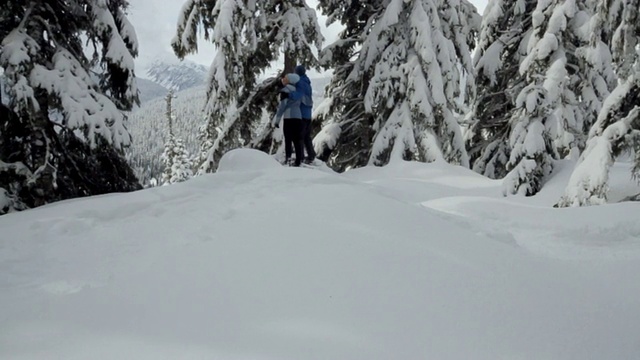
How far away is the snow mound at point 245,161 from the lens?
6.64 meters

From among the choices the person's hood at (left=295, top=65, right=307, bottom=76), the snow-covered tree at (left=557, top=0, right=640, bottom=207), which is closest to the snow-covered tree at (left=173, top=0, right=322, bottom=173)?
the person's hood at (left=295, top=65, right=307, bottom=76)

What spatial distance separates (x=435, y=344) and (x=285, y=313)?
780mm

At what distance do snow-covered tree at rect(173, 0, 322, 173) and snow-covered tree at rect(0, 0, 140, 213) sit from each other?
1750 mm

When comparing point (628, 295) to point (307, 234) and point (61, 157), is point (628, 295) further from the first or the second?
point (61, 157)

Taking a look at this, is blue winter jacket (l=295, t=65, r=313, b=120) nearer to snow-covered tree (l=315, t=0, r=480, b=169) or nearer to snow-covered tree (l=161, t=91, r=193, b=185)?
snow-covered tree (l=315, t=0, r=480, b=169)

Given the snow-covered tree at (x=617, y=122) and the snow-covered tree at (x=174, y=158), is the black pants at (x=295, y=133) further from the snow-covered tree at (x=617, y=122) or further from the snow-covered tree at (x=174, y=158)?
the snow-covered tree at (x=174, y=158)

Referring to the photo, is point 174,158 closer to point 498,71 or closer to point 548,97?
point 498,71

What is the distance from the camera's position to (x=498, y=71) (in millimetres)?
12375

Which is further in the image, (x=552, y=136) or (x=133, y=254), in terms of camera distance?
(x=552, y=136)

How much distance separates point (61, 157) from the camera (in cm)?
699

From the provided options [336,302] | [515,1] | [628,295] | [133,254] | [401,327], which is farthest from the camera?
[515,1]

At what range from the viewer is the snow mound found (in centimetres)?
664

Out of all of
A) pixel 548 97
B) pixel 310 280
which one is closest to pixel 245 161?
pixel 310 280

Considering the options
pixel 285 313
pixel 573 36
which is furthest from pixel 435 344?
pixel 573 36
